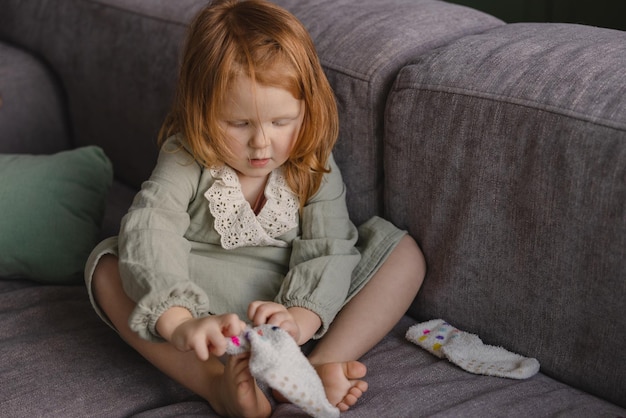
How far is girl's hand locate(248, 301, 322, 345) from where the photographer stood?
3.83ft

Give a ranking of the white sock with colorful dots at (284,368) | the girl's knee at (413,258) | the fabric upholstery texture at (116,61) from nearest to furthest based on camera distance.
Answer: the white sock with colorful dots at (284,368) < the girl's knee at (413,258) < the fabric upholstery texture at (116,61)

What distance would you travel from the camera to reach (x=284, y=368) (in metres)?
1.09

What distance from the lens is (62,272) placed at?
1.59 meters

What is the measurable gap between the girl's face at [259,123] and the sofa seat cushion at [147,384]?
1.21 feet

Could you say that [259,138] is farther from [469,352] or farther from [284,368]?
[469,352]

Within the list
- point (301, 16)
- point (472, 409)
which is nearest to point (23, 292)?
point (301, 16)

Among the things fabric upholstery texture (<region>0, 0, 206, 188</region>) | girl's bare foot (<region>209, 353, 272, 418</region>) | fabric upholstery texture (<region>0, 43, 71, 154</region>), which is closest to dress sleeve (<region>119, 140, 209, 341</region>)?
girl's bare foot (<region>209, 353, 272, 418</region>)

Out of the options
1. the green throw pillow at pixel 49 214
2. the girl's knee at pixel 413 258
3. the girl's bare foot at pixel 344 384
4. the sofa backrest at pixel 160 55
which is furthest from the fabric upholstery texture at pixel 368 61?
the green throw pillow at pixel 49 214

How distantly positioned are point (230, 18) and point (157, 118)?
65cm

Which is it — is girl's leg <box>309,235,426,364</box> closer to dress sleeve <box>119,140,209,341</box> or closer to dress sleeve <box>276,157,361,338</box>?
dress sleeve <box>276,157,361,338</box>

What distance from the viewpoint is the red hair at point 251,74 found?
124cm

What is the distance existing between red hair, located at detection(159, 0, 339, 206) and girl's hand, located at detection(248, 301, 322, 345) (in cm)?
24

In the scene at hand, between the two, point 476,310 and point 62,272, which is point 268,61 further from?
point 62,272

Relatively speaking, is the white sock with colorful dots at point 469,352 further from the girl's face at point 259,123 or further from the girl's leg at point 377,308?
the girl's face at point 259,123
